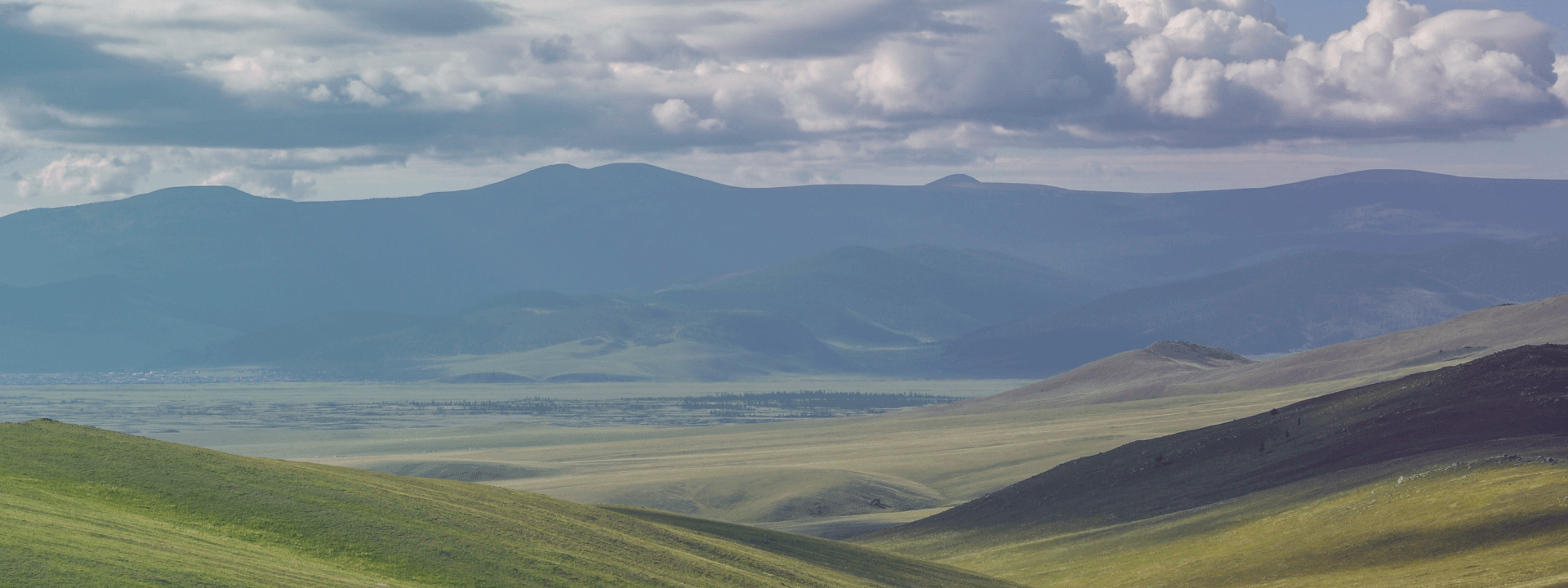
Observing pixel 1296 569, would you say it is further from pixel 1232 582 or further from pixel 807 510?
pixel 807 510

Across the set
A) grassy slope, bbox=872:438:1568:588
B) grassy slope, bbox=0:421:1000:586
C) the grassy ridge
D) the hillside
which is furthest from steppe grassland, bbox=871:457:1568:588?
grassy slope, bbox=0:421:1000:586

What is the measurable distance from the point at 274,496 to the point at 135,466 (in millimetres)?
5404

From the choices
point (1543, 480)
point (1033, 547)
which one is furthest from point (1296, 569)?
point (1033, 547)

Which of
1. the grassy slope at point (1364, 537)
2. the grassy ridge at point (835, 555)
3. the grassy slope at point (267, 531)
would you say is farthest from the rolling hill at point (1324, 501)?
the grassy slope at point (267, 531)

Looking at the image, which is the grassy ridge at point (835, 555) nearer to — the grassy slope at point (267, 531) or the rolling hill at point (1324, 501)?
the rolling hill at point (1324, 501)

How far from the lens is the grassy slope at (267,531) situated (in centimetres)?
3684

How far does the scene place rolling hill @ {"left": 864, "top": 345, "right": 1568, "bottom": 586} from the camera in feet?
212

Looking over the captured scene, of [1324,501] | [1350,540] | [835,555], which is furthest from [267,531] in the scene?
[1324,501]

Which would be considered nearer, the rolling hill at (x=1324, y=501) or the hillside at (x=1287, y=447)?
the rolling hill at (x=1324, y=501)

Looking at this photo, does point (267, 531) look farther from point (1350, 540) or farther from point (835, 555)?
point (1350, 540)

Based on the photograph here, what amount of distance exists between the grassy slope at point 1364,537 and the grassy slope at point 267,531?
2702 cm

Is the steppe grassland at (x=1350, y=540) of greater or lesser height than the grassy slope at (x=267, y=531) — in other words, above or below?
below

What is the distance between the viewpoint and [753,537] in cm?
7738

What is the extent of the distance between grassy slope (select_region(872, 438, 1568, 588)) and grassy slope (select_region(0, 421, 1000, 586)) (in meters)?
27.0
